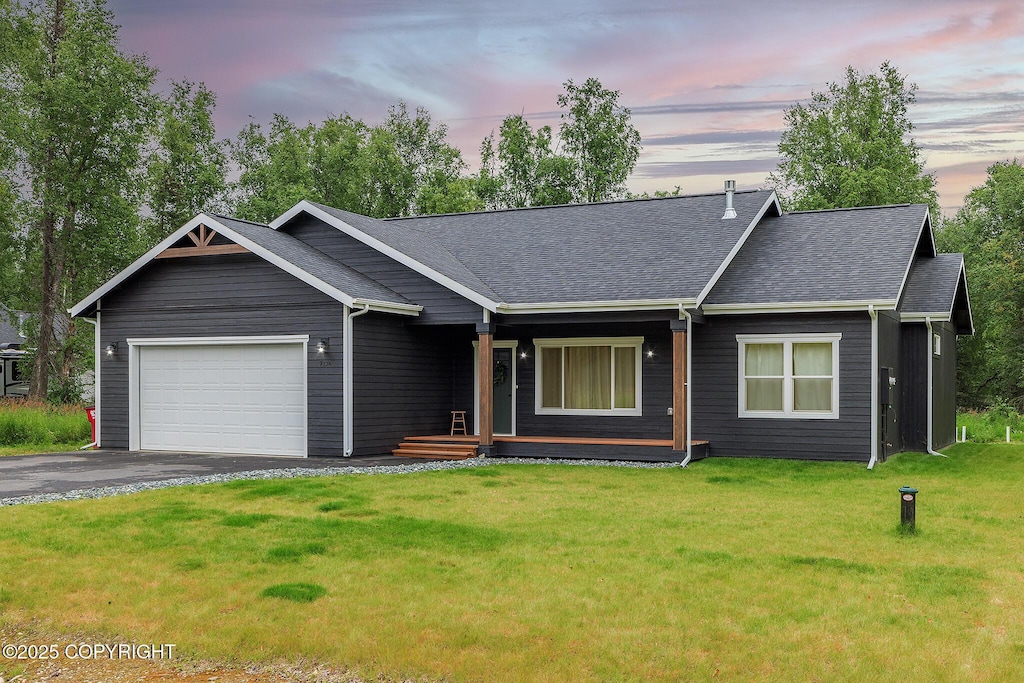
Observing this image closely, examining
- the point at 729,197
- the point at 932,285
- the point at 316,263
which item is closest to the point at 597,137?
the point at 729,197

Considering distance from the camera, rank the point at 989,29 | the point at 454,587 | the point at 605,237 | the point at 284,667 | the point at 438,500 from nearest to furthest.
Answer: the point at 284,667, the point at 454,587, the point at 438,500, the point at 605,237, the point at 989,29

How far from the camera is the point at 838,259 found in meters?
18.0

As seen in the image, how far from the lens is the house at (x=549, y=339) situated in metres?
16.8

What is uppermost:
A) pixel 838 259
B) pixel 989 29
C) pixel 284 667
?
pixel 989 29

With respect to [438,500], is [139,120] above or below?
above

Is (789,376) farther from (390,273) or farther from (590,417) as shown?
(390,273)

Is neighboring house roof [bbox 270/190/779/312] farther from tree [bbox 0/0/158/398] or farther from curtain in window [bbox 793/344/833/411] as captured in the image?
tree [bbox 0/0/158/398]

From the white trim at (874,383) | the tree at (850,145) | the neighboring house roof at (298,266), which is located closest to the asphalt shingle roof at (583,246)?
the neighboring house roof at (298,266)

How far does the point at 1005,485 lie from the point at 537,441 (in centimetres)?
745

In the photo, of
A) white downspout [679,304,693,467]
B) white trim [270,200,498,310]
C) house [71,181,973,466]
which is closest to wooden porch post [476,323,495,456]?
house [71,181,973,466]

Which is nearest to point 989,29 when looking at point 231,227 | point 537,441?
point 537,441

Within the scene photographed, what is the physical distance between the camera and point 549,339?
19062 millimetres

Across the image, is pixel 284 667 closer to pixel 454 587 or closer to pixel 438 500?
pixel 454 587

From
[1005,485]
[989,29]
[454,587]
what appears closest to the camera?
[454,587]
